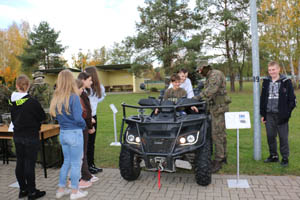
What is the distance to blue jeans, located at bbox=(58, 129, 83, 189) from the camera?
12.1ft

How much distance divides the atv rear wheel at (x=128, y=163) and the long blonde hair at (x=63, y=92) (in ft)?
3.92

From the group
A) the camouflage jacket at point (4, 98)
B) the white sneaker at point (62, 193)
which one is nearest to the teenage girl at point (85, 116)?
the white sneaker at point (62, 193)

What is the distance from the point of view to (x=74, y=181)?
12.7 ft

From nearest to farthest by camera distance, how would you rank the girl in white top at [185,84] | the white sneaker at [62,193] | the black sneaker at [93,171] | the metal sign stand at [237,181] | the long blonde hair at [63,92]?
the long blonde hair at [63,92], the white sneaker at [62,193], the metal sign stand at [237,181], the black sneaker at [93,171], the girl in white top at [185,84]

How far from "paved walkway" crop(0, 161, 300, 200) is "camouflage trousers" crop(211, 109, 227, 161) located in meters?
0.42

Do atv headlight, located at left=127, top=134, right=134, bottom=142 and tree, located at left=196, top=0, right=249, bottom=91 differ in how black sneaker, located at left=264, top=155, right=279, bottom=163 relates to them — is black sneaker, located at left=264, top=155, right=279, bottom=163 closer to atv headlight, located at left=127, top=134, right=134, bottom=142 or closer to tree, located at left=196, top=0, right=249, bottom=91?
atv headlight, located at left=127, top=134, right=134, bottom=142

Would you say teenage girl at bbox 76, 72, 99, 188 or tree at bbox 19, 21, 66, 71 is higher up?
tree at bbox 19, 21, 66, 71

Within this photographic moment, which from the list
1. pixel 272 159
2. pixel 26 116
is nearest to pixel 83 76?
pixel 26 116

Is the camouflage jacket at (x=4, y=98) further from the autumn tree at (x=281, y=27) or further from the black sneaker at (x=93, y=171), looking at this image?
the autumn tree at (x=281, y=27)

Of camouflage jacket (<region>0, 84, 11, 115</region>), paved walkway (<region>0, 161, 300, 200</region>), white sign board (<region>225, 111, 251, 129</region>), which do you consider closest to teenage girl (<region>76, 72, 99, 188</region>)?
paved walkway (<region>0, 161, 300, 200</region>)

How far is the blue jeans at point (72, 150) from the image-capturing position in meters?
3.70

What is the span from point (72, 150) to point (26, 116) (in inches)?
30.8

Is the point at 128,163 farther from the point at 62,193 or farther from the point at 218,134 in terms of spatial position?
the point at 218,134

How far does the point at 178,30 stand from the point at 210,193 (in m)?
27.5
